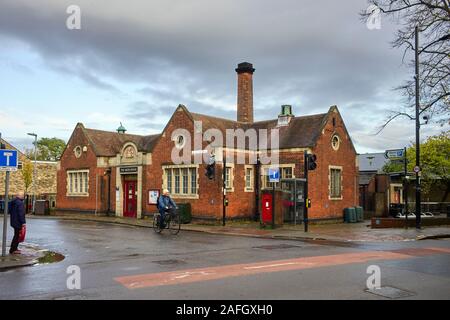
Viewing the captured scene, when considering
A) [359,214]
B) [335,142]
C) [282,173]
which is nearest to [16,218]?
[282,173]

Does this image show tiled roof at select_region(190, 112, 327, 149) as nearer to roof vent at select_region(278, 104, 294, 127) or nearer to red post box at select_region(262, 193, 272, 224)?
roof vent at select_region(278, 104, 294, 127)

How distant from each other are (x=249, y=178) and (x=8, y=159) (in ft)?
55.5

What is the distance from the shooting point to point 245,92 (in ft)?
111

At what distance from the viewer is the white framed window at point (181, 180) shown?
A: 26.9 m

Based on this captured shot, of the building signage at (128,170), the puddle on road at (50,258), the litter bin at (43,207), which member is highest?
the building signage at (128,170)

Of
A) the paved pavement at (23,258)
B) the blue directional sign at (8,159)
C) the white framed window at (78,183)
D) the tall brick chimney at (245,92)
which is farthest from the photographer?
the white framed window at (78,183)

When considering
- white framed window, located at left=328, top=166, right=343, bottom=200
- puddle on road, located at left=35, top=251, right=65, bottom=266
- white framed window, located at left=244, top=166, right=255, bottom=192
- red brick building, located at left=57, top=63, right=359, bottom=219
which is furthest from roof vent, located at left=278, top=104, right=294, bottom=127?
puddle on road, located at left=35, top=251, right=65, bottom=266

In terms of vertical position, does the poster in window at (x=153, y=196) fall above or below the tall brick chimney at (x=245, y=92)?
below

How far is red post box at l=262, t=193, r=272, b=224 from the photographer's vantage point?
23016mm

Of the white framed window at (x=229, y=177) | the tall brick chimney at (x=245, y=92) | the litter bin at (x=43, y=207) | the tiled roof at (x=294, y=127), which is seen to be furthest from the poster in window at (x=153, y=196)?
the litter bin at (x=43, y=207)

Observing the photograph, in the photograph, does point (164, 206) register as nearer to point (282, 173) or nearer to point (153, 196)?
point (153, 196)

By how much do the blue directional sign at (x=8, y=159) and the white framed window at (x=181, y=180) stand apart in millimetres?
14285

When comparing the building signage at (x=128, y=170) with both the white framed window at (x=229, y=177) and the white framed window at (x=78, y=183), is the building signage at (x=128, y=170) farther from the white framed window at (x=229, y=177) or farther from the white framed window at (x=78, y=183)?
the white framed window at (x=229, y=177)
